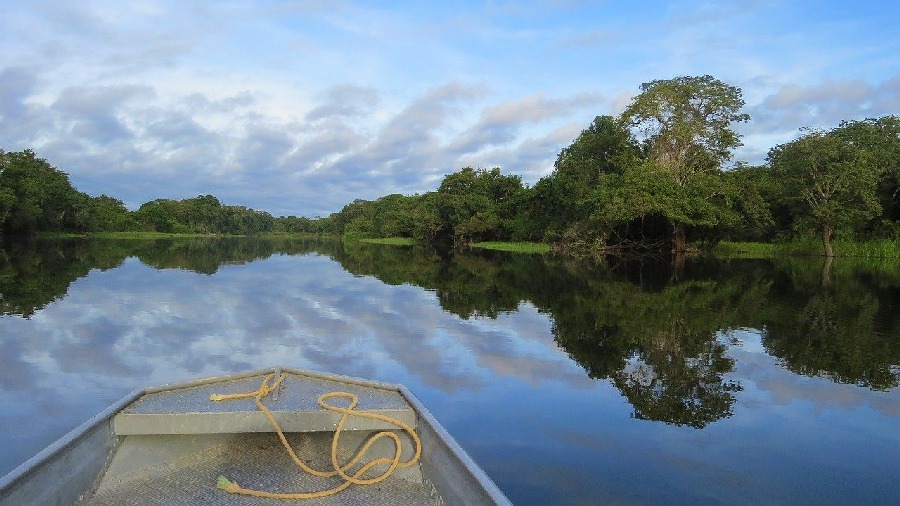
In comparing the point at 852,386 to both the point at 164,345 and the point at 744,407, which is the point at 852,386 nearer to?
the point at 744,407

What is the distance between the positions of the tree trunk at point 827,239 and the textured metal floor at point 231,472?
35.9m

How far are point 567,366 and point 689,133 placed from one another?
27.4 meters

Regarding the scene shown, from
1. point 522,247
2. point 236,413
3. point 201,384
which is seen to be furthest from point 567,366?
point 522,247

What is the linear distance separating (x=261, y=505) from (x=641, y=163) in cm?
3283

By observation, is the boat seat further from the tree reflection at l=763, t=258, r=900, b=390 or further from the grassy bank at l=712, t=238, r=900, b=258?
the grassy bank at l=712, t=238, r=900, b=258

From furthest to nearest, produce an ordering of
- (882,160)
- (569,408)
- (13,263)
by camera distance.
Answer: (882,160)
(13,263)
(569,408)

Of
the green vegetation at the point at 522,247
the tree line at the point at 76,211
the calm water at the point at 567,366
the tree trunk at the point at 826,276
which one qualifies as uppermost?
the tree line at the point at 76,211

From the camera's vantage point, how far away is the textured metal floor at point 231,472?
3457 millimetres

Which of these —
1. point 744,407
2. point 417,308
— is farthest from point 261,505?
point 417,308

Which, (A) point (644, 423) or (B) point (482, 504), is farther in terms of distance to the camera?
(A) point (644, 423)

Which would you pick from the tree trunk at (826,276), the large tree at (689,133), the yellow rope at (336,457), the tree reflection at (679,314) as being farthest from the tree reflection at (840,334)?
the large tree at (689,133)

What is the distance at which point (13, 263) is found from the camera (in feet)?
76.5

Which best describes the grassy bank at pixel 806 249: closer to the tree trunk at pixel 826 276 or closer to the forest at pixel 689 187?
the forest at pixel 689 187

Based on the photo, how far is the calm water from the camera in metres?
4.61
